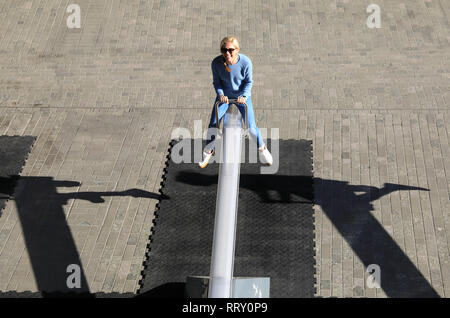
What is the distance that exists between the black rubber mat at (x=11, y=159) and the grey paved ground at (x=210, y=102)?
0.19 m

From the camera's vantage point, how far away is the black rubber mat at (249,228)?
945cm

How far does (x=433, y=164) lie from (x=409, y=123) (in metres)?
1.31

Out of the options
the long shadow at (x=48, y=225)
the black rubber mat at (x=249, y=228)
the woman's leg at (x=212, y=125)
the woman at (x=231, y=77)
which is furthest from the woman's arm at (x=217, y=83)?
the long shadow at (x=48, y=225)

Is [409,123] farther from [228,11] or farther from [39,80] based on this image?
[39,80]

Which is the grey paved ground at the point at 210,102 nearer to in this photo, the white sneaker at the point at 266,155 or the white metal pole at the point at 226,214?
the white sneaker at the point at 266,155

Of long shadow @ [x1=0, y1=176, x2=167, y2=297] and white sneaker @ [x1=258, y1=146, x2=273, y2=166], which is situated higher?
white sneaker @ [x1=258, y1=146, x2=273, y2=166]

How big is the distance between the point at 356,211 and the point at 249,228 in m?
1.94

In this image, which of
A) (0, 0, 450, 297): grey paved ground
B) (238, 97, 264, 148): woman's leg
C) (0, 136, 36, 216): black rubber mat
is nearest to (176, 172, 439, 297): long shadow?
(0, 0, 450, 297): grey paved ground

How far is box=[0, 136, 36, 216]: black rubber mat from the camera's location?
439 inches

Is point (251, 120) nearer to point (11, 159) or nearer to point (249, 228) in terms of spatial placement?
point (249, 228)

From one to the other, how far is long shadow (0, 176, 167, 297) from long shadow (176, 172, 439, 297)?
198cm

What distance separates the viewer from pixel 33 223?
10.5 m

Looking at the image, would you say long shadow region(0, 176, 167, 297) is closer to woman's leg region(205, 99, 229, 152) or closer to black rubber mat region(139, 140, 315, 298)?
black rubber mat region(139, 140, 315, 298)

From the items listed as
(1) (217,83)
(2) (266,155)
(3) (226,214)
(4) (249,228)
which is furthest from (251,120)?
(3) (226,214)
